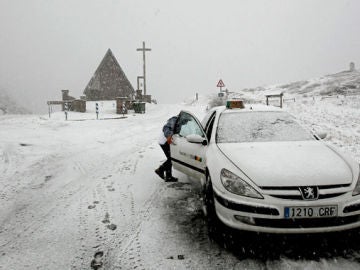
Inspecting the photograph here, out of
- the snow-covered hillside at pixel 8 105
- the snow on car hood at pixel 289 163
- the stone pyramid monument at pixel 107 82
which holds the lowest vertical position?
the snow on car hood at pixel 289 163

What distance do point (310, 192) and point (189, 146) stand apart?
230cm

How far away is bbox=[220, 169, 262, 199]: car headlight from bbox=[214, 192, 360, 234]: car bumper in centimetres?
6

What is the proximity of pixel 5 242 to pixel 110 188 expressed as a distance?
7.34 ft

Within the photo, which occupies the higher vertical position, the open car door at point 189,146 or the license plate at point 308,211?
the open car door at point 189,146

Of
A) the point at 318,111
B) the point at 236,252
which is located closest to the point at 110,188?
the point at 236,252

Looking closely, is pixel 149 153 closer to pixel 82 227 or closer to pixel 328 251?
pixel 82 227

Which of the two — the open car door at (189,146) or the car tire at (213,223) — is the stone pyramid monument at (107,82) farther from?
the car tire at (213,223)

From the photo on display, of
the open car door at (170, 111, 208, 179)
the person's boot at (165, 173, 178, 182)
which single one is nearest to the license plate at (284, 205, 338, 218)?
the open car door at (170, 111, 208, 179)

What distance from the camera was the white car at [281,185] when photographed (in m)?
3.06

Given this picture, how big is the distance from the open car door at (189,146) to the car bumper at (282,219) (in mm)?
1381

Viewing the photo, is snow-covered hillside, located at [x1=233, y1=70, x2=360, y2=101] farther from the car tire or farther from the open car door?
the car tire

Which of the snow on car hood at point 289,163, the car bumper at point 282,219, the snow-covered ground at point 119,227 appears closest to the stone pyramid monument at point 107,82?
the snow-covered ground at point 119,227

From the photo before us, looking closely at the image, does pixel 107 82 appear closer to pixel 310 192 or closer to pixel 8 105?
pixel 8 105

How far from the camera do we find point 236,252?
3385 millimetres
